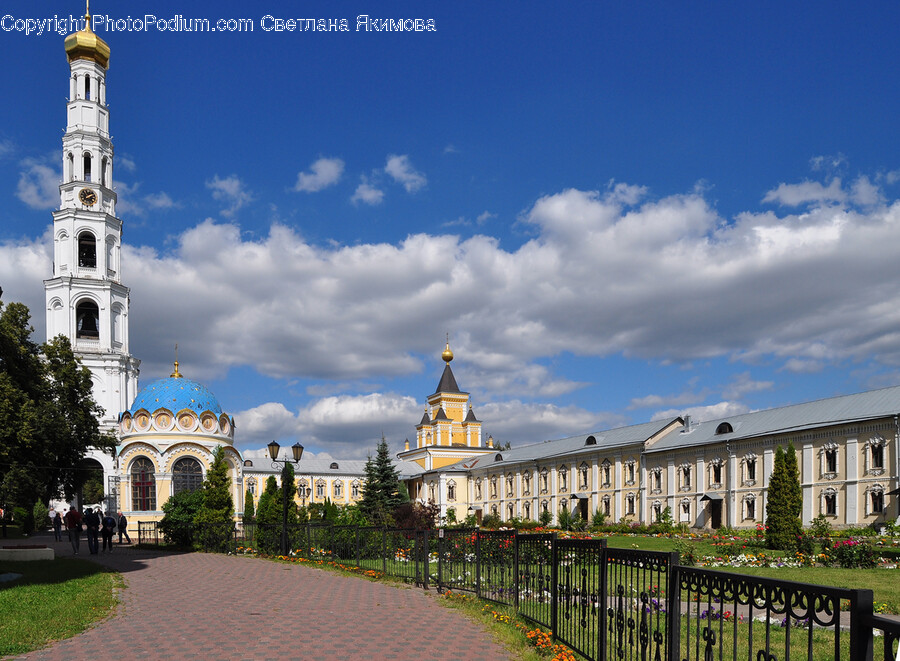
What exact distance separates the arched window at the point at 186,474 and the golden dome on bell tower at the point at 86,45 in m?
35.0

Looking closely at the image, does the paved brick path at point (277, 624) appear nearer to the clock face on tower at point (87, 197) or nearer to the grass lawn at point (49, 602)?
the grass lawn at point (49, 602)

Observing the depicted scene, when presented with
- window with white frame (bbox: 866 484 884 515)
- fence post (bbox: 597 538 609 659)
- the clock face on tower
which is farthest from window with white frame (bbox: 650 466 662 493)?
the clock face on tower

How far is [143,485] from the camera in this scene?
39.2m

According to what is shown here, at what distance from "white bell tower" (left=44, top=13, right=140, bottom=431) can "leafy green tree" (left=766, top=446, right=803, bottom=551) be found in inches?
1777

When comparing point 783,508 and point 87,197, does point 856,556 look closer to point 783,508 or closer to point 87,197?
point 783,508

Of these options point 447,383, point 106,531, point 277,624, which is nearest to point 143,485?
point 106,531

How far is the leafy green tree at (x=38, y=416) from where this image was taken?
27859 mm

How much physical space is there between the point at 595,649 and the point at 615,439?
43114 mm

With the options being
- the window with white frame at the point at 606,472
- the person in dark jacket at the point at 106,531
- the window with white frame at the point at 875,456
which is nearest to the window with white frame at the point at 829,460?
the window with white frame at the point at 875,456

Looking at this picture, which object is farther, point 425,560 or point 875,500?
point 875,500

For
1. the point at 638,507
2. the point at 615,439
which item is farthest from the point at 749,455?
the point at 615,439

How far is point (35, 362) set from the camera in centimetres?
3097

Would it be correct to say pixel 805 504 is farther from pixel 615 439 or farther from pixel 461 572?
pixel 461 572

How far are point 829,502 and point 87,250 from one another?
51.0 metres
